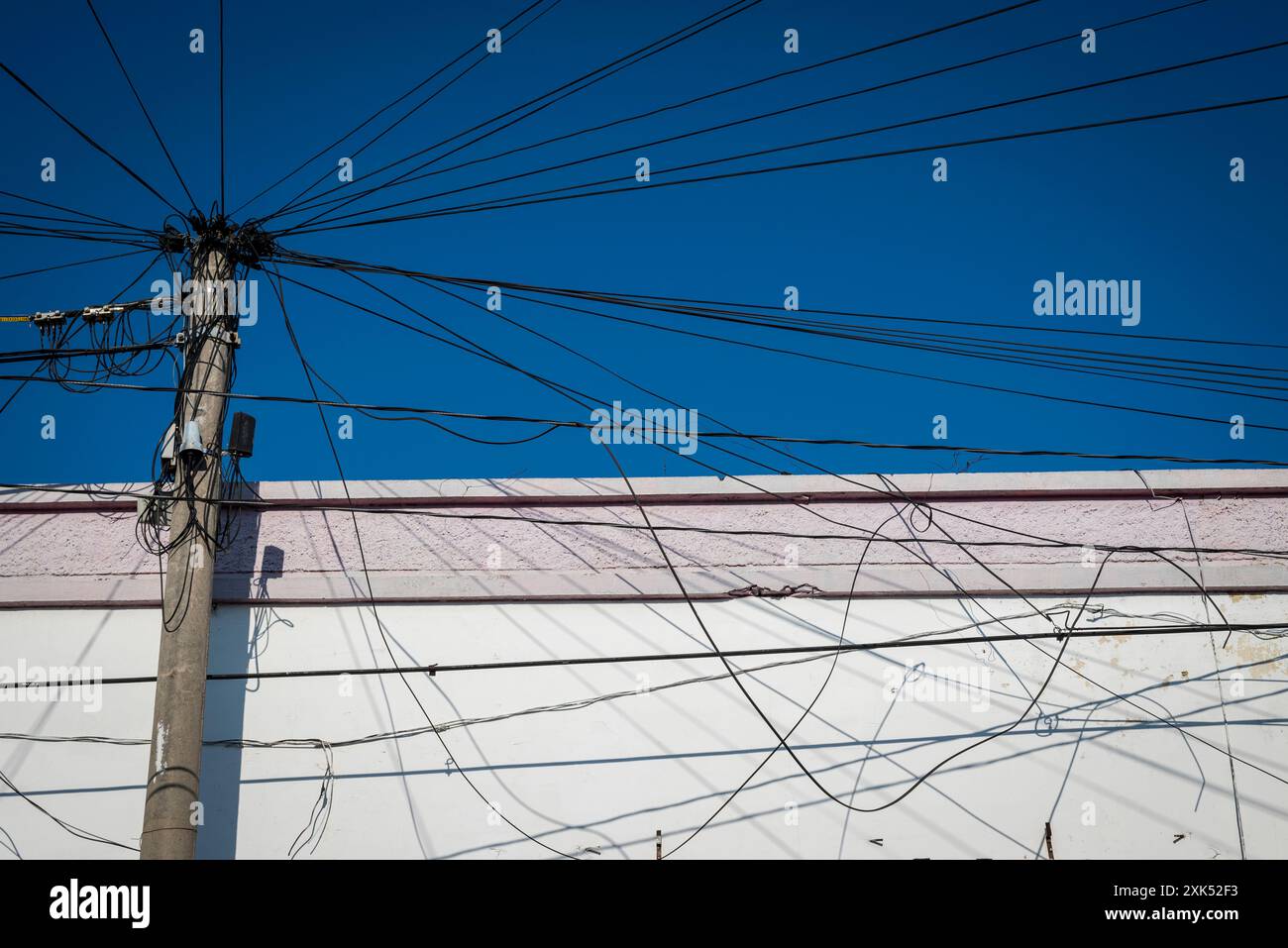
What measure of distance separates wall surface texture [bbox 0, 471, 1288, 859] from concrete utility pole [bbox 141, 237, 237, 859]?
27.6 inches

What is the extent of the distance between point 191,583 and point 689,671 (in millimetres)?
3368

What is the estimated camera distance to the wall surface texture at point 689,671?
25.5 feet

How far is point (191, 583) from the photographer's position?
6.93 metres

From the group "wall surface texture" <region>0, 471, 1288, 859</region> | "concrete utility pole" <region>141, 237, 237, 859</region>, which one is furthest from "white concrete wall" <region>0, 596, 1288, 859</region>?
"concrete utility pole" <region>141, 237, 237, 859</region>

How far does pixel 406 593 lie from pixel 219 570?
4.53ft

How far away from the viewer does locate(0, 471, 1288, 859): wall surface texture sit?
7770mm

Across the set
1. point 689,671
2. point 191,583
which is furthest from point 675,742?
point 191,583

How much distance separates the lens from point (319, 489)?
873 centimetres

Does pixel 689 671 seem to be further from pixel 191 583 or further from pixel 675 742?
pixel 191 583

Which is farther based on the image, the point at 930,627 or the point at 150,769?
the point at 930,627

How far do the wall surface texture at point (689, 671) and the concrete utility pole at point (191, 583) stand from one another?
0.70m

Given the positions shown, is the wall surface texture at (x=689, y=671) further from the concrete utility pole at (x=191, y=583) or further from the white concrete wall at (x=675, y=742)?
the concrete utility pole at (x=191, y=583)
